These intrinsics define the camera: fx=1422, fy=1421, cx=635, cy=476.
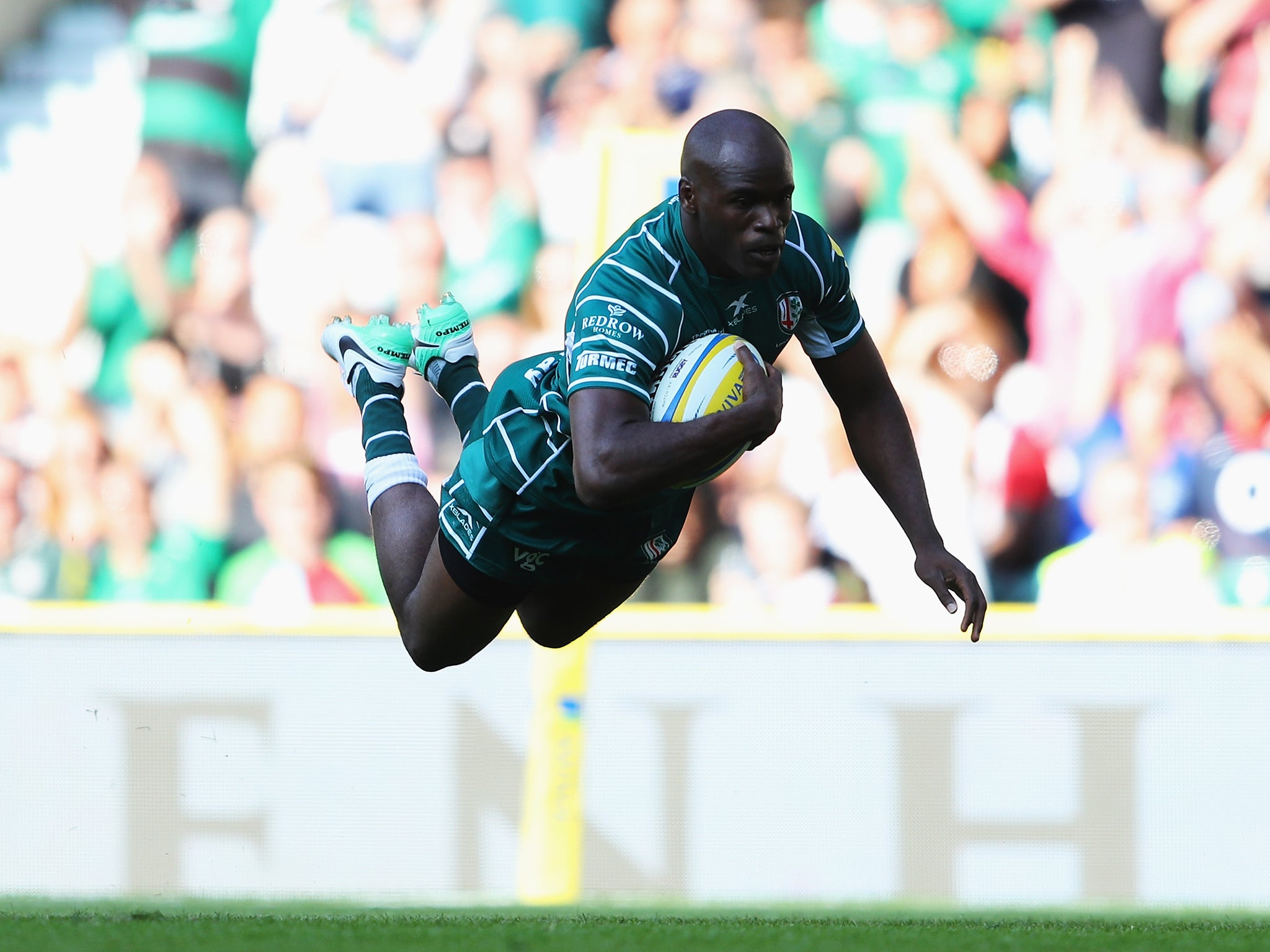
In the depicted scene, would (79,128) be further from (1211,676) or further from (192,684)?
(1211,676)

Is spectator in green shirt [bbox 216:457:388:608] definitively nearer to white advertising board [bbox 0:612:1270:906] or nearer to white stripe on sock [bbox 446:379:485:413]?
white advertising board [bbox 0:612:1270:906]

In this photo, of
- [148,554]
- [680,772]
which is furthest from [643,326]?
[148,554]

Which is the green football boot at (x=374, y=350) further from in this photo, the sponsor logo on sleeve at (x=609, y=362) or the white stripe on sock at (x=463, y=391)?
the sponsor logo on sleeve at (x=609, y=362)

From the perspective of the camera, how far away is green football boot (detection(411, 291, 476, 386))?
4543 millimetres

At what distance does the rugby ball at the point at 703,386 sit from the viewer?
123 inches

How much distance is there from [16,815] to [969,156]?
496 cm

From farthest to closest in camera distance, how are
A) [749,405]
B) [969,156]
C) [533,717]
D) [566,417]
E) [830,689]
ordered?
[969,156] → [830,689] → [533,717] → [566,417] → [749,405]

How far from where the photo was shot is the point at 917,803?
5793 mm

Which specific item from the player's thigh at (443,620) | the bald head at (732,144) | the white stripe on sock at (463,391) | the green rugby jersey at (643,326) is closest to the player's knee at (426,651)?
the player's thigh at (443,620)

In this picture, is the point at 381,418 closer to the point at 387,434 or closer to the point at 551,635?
the point at 387,434

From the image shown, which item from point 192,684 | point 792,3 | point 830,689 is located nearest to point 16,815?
point 192,684

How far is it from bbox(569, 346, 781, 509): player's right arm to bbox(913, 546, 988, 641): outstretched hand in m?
0.81

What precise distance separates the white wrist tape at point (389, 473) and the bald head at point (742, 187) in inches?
58.9

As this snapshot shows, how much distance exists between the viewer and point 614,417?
3.05 metres
